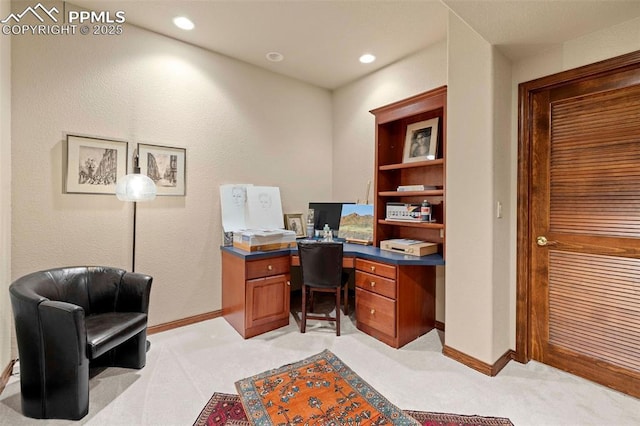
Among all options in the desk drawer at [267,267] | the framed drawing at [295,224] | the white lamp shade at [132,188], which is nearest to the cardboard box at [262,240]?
the desk drawer at [267,267]

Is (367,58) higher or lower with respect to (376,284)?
higher

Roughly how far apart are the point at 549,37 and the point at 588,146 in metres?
0.80

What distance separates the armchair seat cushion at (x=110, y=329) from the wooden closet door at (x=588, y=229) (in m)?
2.99

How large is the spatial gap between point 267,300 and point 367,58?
2769 mm

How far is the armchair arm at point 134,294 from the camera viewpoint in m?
2.23

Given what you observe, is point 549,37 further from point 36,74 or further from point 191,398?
point 36,74

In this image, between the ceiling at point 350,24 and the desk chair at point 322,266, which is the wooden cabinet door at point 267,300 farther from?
the ceiling at point 350,24

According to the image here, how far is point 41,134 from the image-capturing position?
230 cm

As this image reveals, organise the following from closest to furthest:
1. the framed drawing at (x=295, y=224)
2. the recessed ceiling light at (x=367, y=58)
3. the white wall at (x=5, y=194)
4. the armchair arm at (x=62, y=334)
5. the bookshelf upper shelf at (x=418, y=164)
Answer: the armchair arm at (x=62, y=334) < the white wall at (x=5, y=194) < the bookshelf upper shelf at (x=418, y=164) < the recessed ceiling light at (x=367, y=58) < the framed drawing at (x=295, y=224)

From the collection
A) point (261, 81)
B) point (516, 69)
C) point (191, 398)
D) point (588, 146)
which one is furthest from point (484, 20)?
point (191, 398)

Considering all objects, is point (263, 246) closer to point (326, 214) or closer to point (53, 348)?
point (326, 214)

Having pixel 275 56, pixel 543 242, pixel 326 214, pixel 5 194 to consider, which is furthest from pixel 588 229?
pixel 5 194

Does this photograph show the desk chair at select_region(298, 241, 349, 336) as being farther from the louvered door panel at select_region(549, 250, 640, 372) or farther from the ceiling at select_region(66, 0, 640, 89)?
the ceiling at select_region(66, 0, 640, 89)

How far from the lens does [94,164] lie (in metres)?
2.52
